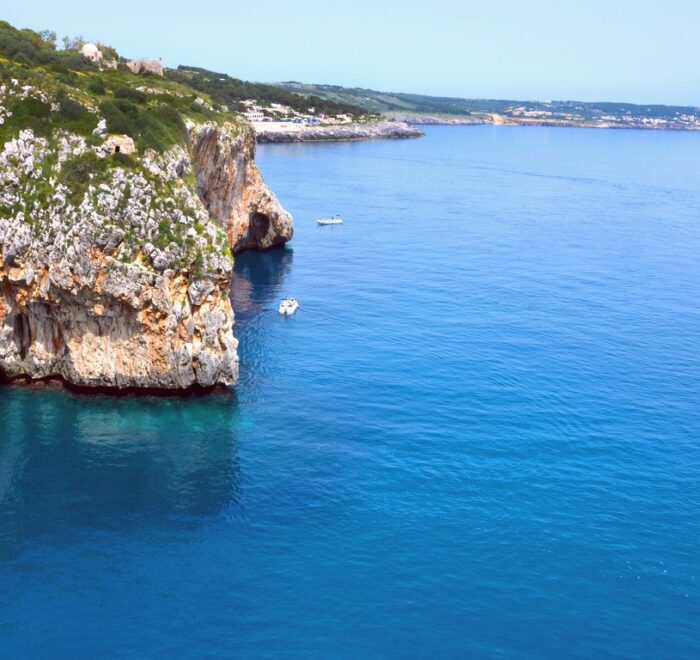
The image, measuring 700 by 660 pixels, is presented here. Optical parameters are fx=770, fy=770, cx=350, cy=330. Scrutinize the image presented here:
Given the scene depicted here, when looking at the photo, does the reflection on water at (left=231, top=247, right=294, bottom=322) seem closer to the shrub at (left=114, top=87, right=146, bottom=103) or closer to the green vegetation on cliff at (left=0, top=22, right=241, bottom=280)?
the green vegetation on cliff at (left=0, top=22, right=241, bottom=280)

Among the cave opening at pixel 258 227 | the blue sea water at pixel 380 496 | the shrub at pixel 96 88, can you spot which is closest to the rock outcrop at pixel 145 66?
the cave opening at pixel 258 227

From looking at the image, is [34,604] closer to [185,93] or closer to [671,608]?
[671,608]

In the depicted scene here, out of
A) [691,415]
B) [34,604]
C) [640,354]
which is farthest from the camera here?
[640,354]

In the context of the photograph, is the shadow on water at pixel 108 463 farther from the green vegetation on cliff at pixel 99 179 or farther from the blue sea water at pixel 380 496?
the green vegetation on cliff at pixel 99 179

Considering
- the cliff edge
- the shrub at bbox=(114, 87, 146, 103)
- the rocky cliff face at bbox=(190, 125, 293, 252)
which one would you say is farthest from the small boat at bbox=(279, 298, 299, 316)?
the shrub at bbox=(114, 87, 146, 103)

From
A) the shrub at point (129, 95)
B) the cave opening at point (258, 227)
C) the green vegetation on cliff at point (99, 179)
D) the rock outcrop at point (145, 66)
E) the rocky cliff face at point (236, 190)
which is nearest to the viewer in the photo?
the green vegetation on cliff at point (99, 179)

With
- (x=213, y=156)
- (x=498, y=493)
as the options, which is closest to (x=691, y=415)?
(x=498, y=493)

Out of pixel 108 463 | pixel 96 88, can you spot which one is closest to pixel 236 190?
pixel 96 88
